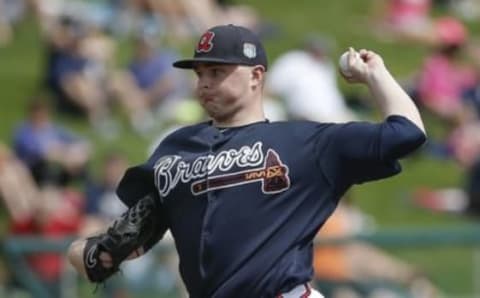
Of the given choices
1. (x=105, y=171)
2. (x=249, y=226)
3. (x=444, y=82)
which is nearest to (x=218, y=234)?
(x=249, y=226)

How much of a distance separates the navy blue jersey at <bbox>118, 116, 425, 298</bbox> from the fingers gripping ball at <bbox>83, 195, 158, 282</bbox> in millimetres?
157

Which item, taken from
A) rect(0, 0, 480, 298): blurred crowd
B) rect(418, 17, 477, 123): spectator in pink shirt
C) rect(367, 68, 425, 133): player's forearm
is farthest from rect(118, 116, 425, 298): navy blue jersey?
rect(418, 17, 477, 123): spectator in pink shirt

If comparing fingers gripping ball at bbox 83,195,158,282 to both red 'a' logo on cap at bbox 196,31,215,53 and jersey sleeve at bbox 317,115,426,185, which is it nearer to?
red 'a' logo on cap at bbox 196,31,215,53

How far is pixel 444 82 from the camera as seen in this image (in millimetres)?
16844

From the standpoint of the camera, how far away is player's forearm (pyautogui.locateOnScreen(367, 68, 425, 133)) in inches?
224

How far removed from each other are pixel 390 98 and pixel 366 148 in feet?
0.65

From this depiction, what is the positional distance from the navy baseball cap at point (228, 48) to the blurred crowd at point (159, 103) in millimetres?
5504

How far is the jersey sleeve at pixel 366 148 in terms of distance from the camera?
221 inches

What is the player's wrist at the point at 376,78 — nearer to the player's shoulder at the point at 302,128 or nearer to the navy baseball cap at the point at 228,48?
the player's shoulder at the point at 302,128

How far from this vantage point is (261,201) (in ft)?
19.4

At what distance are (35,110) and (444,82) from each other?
450cm

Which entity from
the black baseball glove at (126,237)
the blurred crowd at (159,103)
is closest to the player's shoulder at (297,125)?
the black baseball glove at (126,237)

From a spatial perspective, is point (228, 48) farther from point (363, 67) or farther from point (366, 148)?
point (366, 148)

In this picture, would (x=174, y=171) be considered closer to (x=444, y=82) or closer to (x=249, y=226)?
(x=249, y=226)
